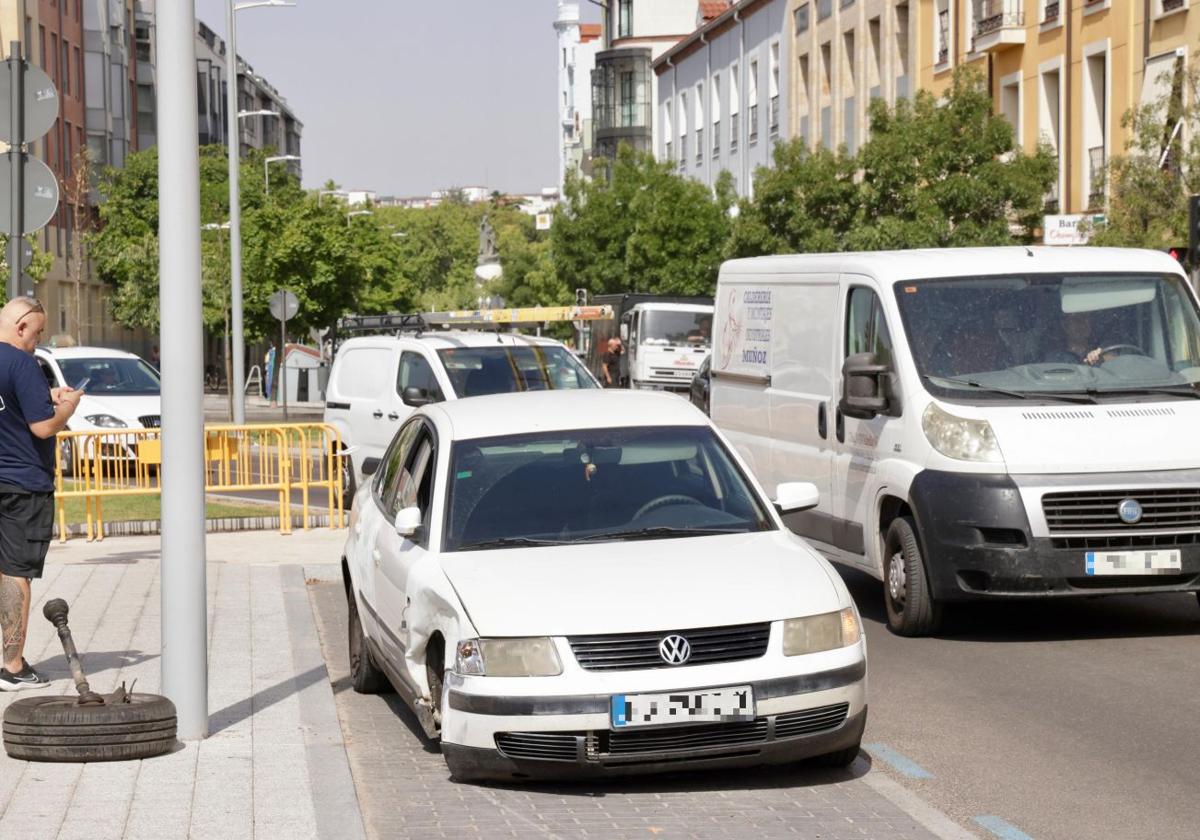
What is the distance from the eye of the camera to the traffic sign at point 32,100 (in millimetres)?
11289

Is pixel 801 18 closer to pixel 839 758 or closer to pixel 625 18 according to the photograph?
pixel 625 18

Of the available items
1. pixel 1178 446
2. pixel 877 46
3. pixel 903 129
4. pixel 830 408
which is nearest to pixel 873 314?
pixel 830 408

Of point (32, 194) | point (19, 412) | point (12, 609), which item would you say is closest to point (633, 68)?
point (32, 194)

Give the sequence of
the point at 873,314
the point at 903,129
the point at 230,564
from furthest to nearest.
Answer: the point at 903,129
the point at 230,564
the point at 873,314

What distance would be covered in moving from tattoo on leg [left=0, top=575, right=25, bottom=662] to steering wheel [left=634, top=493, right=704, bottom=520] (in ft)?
10.3

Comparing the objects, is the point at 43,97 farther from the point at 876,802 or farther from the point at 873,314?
the point at 876,802

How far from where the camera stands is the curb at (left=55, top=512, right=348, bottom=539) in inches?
738

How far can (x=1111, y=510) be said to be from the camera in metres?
11.0

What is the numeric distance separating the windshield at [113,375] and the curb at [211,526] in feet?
29.2

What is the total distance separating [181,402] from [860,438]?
5306 millimetres

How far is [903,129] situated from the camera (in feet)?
123

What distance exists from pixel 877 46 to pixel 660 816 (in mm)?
44876

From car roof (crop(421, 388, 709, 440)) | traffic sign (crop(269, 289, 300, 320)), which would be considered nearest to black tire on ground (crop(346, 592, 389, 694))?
car roof (crop(421, 388, 709, 440))

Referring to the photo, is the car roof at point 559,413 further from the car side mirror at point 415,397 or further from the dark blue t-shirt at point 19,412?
the car side mirror at point 415,397
